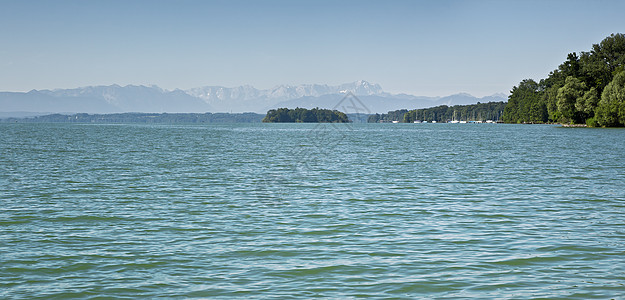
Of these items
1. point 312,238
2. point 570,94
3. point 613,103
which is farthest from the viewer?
point 570,94

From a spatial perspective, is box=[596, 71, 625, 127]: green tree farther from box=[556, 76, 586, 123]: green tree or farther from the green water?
the green water

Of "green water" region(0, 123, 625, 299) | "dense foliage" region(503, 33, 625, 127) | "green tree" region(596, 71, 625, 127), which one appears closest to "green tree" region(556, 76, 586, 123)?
"dense foliage" region(503, 33, 625, 127)

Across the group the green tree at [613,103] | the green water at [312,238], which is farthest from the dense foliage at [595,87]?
the green water at [312,238]

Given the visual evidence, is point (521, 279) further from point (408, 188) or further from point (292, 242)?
point (408, 188)

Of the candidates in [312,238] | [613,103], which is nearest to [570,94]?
[613,103]

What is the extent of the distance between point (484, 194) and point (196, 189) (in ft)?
42.3

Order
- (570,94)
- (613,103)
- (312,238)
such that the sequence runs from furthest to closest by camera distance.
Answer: (570,94) < (613,103) < (312,238)

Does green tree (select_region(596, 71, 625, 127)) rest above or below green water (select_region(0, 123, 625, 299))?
above

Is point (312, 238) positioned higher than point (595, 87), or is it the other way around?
point (595, 87)

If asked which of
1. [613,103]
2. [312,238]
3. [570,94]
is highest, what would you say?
[570,94]

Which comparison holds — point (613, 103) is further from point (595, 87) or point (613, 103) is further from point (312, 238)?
point (312, 238)

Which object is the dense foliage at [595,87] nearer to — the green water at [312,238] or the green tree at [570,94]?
the green tree at [570,94]

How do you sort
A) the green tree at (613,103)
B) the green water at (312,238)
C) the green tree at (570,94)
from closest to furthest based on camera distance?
the green water at (312,238) → the green tree at (613,103) → the green tree at (570,94)

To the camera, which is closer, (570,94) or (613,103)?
(613,103)
